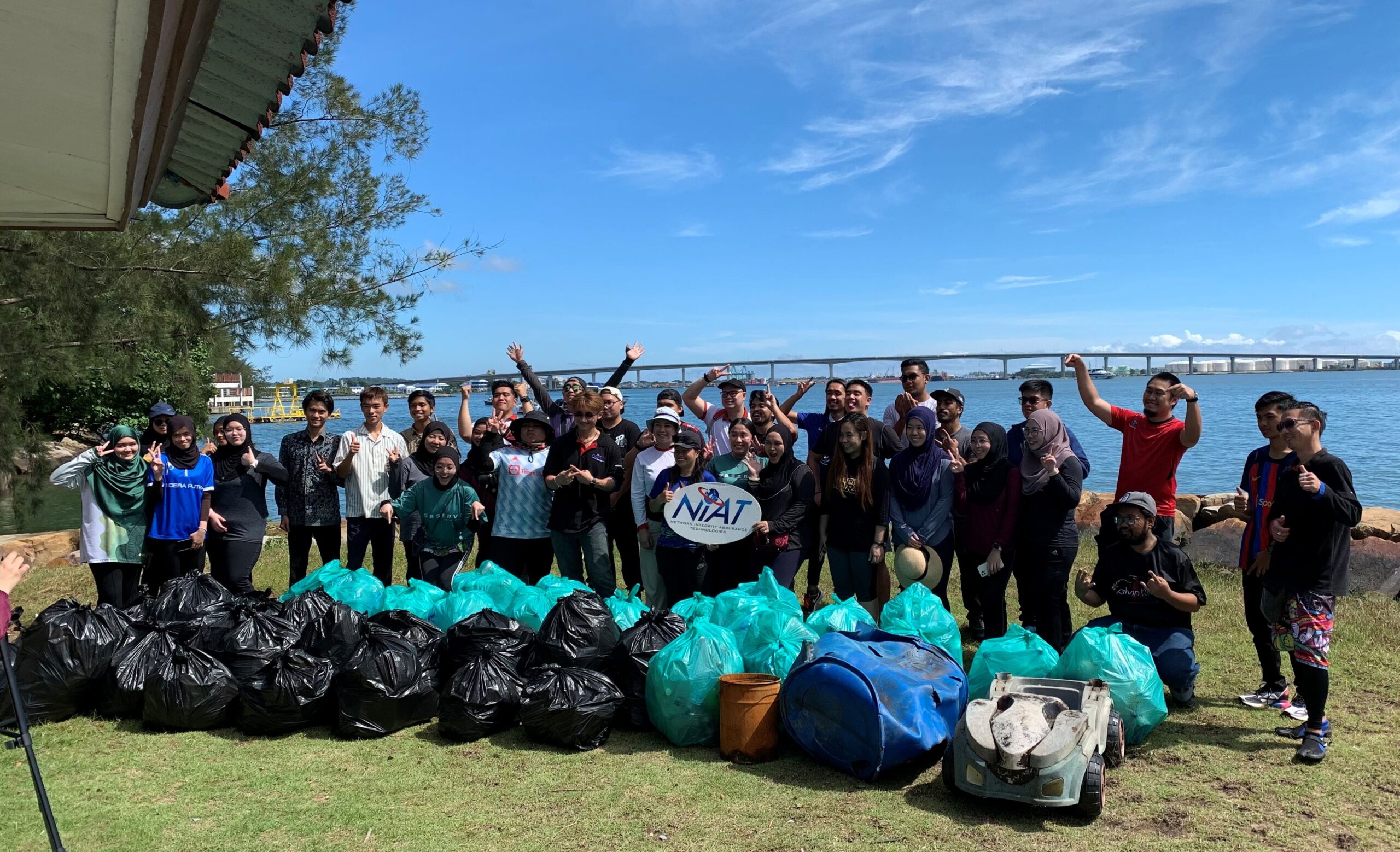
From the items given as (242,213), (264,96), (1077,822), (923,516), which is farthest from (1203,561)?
(242,213)

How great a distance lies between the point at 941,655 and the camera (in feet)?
15.6

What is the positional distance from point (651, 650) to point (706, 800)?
1.05 m

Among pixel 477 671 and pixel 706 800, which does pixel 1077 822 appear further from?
pixel 477 671

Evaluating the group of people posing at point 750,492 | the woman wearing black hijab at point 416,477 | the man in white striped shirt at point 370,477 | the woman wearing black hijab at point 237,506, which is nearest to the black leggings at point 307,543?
the group of people posing at point 750,492

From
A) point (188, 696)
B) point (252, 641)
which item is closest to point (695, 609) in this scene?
point (252, 641)

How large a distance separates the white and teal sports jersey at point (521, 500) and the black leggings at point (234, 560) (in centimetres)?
179

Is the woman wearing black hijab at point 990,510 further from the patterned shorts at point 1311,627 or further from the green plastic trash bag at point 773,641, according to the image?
the patterned shorts at point 1311,627

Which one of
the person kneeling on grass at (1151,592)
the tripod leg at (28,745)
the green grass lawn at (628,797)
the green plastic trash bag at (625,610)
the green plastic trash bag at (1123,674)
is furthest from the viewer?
the green plastic trash bag at (625,610)

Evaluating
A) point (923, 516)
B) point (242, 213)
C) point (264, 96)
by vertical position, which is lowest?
point (923, 516)

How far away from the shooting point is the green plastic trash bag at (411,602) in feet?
19.7

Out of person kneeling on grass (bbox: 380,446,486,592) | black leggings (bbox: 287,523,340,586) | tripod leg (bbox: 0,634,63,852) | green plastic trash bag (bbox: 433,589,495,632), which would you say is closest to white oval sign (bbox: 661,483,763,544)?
green plastic trash bag (bbox: 433,589,495,632)

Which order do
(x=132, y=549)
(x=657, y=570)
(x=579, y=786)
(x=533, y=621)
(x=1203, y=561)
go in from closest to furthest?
1. (x=579, y=786)
2. (x=533, y=621)
3. (x=132, y=549)
4. (x=657, y=570)
5. (x=1203, y=561)

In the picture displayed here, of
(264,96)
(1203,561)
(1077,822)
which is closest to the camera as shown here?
(264,96)

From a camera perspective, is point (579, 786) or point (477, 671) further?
point (477, 671)
